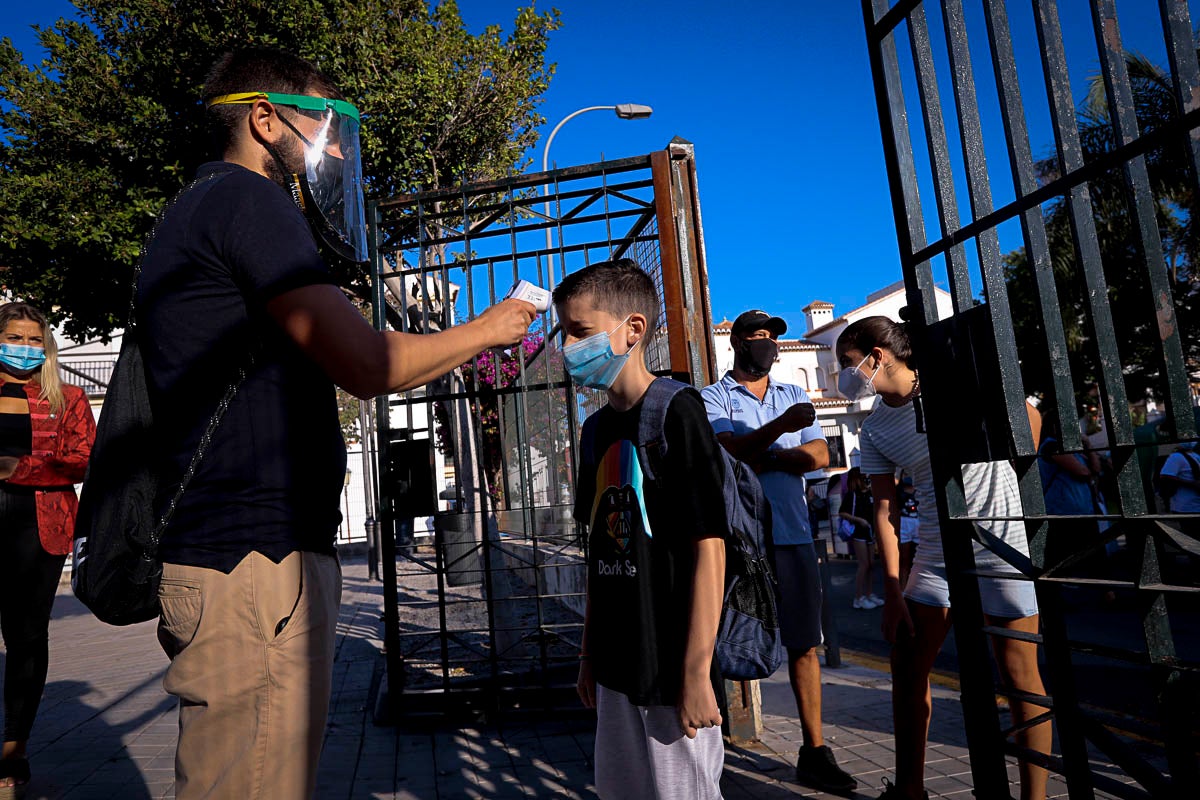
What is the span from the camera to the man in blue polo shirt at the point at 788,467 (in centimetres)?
382

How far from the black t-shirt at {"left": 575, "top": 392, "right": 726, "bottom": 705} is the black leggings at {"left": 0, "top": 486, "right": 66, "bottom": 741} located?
3.01 meters

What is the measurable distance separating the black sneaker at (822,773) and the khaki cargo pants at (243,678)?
2.65m

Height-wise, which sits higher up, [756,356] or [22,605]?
[756,356]

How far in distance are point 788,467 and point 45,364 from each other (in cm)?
383

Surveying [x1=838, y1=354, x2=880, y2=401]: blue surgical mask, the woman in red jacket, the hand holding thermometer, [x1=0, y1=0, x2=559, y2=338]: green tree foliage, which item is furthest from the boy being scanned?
[x1=0, y1=0, x2=559, y2=338]: green tree foliage

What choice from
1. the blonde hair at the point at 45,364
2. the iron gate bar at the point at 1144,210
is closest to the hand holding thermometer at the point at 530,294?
the iron gate bar at the point at 1144,210

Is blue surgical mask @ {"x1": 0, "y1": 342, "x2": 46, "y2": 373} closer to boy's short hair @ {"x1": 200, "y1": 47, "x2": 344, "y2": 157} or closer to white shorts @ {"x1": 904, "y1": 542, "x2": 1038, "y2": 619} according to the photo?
boy's short hair @ {"x1": 200, "y1": 47, "x2": 344, "y2": 157}

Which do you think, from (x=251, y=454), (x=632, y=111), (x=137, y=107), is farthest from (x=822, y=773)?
(x=632, y=111)

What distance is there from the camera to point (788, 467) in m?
4.16

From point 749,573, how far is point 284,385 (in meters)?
1.42

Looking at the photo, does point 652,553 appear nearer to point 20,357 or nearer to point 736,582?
point 736,582

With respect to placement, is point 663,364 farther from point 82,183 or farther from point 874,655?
point 82,183

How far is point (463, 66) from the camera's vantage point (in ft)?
42.7

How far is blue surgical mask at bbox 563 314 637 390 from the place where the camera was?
2682 mm
